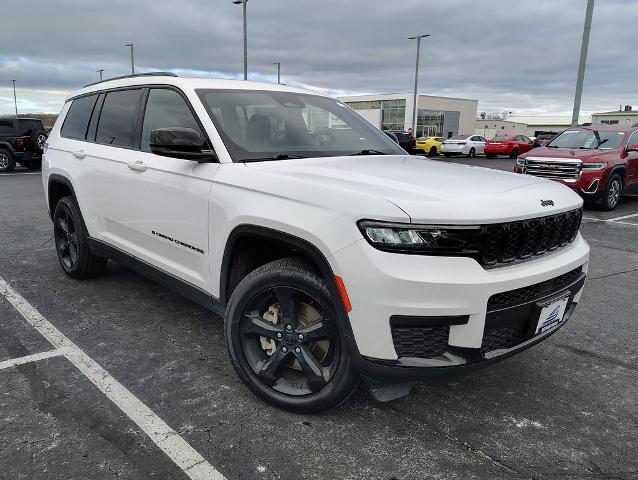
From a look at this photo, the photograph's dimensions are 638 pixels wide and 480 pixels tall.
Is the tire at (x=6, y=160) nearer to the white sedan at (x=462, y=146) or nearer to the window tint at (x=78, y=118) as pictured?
the window tint at (x=78, y=118)

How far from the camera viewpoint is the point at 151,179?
356 centimetres

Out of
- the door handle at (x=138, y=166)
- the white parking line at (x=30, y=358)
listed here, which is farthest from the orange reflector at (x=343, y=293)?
the white parking line at (x=30, y=358)

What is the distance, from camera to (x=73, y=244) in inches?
196

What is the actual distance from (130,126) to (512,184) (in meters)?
2.82

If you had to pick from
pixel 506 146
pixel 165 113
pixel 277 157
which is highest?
pixel 165 113

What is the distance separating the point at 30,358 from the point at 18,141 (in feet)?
54.6

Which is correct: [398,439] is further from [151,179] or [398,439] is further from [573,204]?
[151,179]

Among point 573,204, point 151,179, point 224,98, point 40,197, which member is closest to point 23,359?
point 151,179

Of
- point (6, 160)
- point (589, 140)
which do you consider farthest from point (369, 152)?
point (6, 160)

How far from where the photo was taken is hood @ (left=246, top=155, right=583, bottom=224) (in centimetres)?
229

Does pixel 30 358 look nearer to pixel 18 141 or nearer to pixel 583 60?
pixel 18 141

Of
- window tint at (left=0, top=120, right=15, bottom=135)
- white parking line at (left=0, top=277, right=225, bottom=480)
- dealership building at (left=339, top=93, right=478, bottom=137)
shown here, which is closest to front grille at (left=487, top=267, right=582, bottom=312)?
white parking line at (left=0, top=277, right=225, bottom=480)

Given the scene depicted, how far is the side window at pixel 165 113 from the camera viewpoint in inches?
135

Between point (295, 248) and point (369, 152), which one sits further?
point (369, 152)
